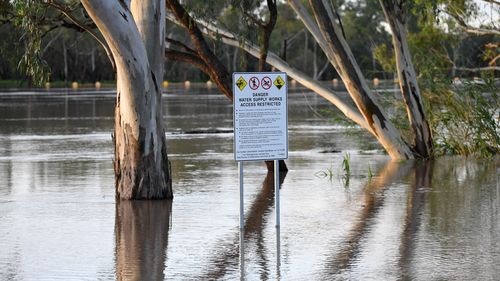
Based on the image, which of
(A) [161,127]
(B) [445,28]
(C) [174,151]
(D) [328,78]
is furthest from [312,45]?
(A) [161,127]

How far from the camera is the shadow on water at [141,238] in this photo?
996 centimetres

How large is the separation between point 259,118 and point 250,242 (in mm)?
1369

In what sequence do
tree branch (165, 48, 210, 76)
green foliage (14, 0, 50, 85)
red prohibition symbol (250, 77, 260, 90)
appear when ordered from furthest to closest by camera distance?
tree branch (165, 48, 210, 76)
green foliage (14, 0, 50, 85)
red prohibition symbol (250, 77, 260, 90)

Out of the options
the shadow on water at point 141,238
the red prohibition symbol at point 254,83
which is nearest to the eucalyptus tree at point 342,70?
the shadow on water at point 141,238

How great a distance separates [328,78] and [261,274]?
366 ft

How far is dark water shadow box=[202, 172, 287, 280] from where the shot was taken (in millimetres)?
9867

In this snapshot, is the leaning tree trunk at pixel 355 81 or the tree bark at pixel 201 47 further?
the leaning tree trunk at pixel 355 81

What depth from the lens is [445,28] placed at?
34.0 metres

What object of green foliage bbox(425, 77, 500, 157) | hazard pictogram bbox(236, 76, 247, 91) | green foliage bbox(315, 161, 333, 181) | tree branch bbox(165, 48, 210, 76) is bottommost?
green foliage bbox(315, 161, 333, 181)

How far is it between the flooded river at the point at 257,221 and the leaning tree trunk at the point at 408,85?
66 centimetres

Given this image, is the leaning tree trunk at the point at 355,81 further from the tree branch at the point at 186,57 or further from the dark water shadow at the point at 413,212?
the tree branch at the point at 186,57

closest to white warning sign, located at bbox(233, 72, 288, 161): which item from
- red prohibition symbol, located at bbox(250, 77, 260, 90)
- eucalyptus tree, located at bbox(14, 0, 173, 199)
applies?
red prohibition symbol, located at bbox(250, 77, 260, 90)

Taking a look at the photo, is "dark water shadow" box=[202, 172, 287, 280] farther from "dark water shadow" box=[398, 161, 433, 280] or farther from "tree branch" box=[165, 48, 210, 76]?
"tree branch" box=[165, 48, 210, 76]

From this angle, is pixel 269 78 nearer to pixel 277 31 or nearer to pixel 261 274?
pixel 261 274
